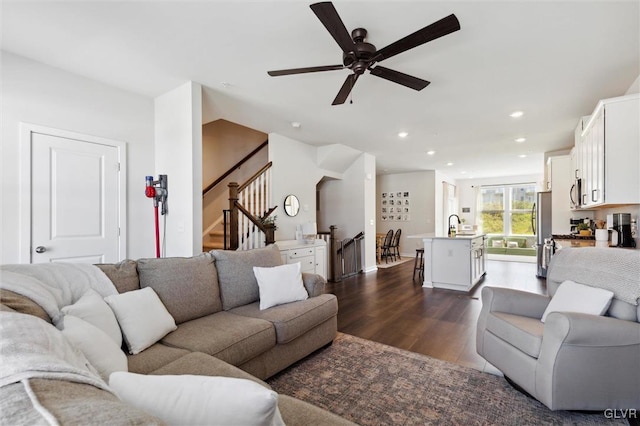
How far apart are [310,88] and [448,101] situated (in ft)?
5.82

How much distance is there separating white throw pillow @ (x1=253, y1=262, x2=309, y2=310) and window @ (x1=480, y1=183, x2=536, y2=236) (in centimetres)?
980

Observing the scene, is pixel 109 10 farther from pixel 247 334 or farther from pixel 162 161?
pixel 247 334

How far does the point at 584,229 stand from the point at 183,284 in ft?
18.4

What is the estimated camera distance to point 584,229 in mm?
4527

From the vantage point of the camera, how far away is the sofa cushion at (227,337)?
1.86 meters

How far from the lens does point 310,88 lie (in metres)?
3.31

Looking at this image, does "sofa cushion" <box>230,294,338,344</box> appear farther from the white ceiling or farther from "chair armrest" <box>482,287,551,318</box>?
the white ceiling

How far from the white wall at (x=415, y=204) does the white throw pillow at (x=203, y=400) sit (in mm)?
9129

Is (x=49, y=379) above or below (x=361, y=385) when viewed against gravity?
above

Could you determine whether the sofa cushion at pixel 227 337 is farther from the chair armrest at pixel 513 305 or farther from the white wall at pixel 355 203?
the white wall at pixel 355 203

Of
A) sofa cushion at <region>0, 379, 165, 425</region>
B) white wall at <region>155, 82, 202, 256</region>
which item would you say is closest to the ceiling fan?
white wall at <region>155, 82, 202, 256</region>

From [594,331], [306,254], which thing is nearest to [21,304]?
[594,331]

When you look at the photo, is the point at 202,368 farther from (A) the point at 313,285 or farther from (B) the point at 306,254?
(B) the point at 306,254

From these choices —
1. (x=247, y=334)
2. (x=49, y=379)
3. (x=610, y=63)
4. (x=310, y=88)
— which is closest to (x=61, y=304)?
(x=247, y=334)
